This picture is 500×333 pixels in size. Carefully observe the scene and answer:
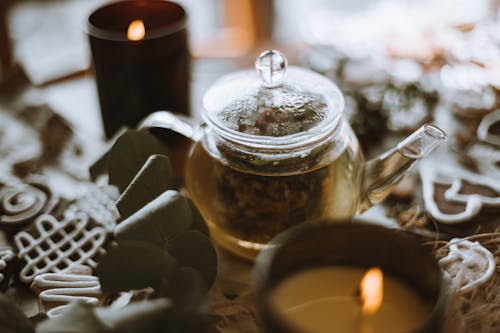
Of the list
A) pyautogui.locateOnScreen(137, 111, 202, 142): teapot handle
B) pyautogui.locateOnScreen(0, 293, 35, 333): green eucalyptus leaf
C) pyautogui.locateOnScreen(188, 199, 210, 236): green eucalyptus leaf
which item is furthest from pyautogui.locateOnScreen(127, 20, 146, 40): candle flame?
pyautogui.locateOnScreen(0, 293, 35, 333): green eucalyptus leaf

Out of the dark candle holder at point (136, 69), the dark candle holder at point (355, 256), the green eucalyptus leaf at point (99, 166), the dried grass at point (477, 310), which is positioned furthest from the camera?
the dark candle holder at point (136, 69)

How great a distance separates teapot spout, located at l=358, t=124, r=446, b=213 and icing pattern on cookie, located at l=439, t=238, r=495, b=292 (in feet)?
0.29

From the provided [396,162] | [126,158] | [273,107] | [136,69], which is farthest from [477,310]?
[136,69]

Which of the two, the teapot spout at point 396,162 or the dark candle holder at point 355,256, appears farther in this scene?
the teapot spout at point 396,162

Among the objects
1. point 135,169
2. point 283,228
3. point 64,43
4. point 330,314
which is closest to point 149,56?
point 135,169

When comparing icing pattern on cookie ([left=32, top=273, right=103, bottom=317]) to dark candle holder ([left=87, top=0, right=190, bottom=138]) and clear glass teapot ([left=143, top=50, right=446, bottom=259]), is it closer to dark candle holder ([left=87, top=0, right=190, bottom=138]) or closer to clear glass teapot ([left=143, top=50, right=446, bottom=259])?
clear glass teapot ([left=143, top=50, right=446, bottom=259])

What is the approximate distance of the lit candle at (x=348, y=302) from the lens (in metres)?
0.41

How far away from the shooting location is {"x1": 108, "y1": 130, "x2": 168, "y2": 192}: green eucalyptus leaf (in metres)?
0.60

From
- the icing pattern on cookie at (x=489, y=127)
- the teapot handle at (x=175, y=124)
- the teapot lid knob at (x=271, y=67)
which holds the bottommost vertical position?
the icing pattern on cookie at (x=489, y=127)

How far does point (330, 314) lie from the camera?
1.36 feet

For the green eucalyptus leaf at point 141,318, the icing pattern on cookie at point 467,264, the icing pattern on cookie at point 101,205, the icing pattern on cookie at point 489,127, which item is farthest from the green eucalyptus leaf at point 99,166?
the icing pattern on cookie at point 489,127

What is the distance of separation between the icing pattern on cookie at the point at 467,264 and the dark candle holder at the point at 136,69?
0.40 m

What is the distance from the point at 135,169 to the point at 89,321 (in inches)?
8.0

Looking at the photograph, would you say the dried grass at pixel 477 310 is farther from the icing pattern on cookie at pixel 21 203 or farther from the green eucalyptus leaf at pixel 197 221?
the icing pattern on cookie at pixel 21 203
